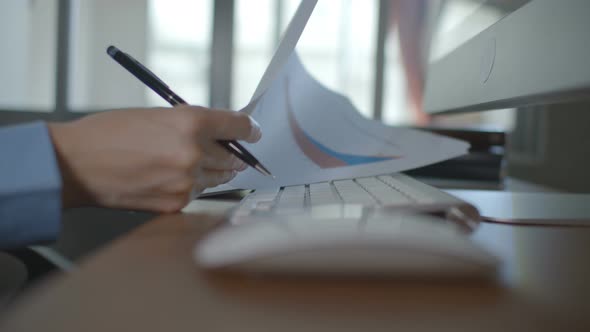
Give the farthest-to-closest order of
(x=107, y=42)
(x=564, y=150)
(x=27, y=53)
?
1. (x=107, y=42)
2. (x=27, y=53)
3. (x=564, y=150)

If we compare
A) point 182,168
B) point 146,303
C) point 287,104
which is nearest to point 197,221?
point 182,168

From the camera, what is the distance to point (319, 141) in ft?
1.99

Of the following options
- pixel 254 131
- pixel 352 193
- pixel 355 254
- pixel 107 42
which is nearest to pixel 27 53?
pixel 107 42

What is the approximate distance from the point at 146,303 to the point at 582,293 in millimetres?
186

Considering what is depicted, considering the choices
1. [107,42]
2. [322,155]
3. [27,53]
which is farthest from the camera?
[107,42]

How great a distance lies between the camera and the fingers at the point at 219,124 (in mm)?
407

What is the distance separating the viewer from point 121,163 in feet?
1.31

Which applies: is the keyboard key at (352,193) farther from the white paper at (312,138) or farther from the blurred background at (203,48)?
the blurred background at (203,48)

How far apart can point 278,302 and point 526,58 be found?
0.38 meters

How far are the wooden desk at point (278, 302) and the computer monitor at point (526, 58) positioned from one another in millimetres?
197

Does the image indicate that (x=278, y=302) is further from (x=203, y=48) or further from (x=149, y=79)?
(x=203, y=48)

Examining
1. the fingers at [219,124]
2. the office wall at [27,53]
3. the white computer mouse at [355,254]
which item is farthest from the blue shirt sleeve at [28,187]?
the office wall at [27,53]

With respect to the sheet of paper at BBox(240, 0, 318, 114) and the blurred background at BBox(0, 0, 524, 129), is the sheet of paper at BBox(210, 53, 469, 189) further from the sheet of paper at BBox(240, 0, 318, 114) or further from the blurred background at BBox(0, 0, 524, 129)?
the blurred background at BBox(0, 0, 524, 129)

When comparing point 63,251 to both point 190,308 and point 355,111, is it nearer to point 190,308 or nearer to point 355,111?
point 355,111
